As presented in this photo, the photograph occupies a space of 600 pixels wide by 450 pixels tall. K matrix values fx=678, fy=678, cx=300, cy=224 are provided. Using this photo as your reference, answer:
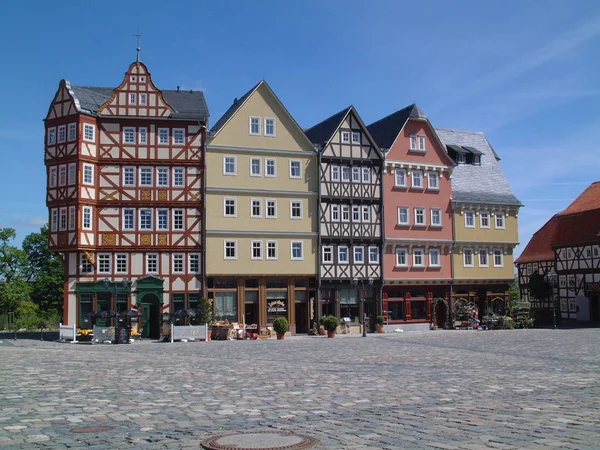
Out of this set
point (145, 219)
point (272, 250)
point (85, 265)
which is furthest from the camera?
point (272, 250)

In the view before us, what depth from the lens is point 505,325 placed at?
49562 mm

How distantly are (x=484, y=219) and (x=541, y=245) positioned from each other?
52.0 ft

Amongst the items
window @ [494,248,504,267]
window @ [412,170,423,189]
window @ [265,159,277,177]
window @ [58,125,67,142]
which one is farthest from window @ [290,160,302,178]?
window @ [494,248,504,267]

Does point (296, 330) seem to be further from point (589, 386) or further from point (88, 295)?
point (589, 386)

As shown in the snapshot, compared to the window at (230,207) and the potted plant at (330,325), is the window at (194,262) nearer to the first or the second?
the window at (230,207)

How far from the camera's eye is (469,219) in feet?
180

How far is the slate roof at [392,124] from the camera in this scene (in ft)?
173

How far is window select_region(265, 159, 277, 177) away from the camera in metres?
48.2

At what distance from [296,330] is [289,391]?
33.3 metres

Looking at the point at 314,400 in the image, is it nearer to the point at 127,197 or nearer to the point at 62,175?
the point at 127,197

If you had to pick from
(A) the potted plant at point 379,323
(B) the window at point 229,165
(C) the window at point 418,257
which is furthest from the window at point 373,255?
(B) the window at point 229,165

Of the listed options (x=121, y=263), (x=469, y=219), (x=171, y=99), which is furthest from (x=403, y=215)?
(x=121, y=263)

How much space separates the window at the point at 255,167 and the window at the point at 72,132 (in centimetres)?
1189

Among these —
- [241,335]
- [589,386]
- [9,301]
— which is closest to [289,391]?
[589,386]
